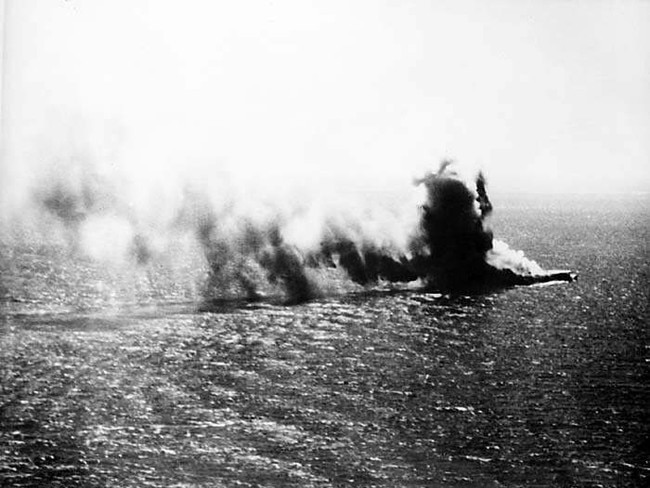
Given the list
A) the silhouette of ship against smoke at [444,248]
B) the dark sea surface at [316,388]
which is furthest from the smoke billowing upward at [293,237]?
the dark sea surface at [316,388]

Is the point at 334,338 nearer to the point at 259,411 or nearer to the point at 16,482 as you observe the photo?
the point at 259,411

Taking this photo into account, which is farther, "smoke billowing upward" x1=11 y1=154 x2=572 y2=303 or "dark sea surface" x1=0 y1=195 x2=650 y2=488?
"smoke billowing upward" x1=11 y1=154 x2=572 y2=303

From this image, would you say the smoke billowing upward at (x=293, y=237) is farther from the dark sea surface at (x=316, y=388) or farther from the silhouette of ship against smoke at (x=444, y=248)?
the dark sea surface at (x=316, y=388)

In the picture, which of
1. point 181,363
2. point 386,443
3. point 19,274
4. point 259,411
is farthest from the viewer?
point 19,274

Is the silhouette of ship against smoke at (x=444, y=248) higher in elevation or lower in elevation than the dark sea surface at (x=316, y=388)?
higher

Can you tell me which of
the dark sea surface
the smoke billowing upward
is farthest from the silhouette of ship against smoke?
the dark sea surface

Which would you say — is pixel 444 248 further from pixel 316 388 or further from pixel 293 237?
pixel 316 388

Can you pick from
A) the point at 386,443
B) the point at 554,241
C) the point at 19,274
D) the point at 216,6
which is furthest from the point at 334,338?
the point at 554,241

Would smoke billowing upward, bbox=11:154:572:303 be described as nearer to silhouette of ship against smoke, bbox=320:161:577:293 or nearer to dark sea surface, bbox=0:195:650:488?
silhouette of ship against smoke, bbox=320:161:577:293
